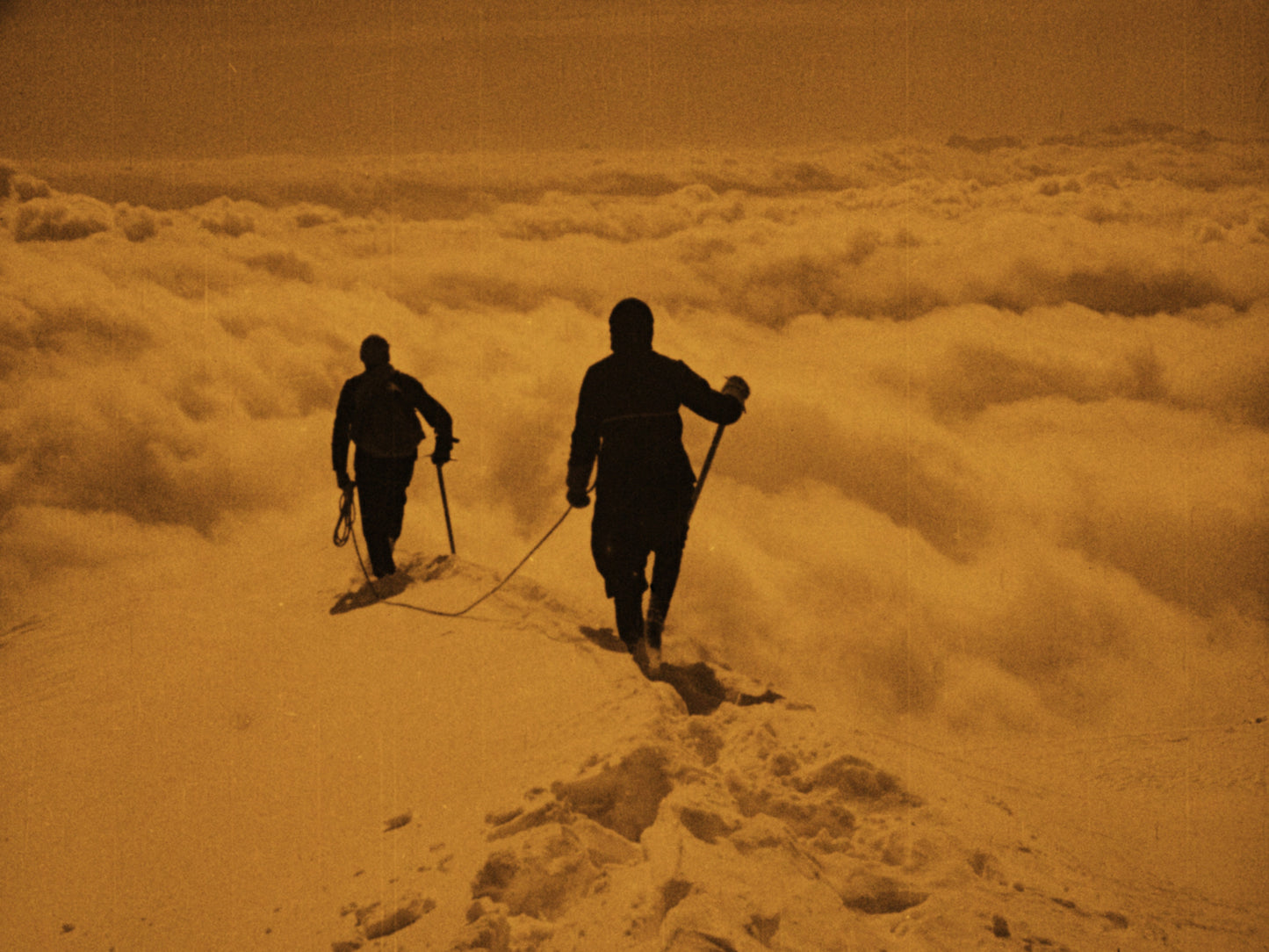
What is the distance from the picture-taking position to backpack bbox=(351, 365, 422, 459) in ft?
16.8

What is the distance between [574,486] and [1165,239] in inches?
2952

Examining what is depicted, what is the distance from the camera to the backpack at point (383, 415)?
5125 millimetres

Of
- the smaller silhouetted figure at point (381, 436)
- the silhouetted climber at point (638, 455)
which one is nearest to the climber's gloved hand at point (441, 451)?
the smaller silhouetted figure at point (381, 436)

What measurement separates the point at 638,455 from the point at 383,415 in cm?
203

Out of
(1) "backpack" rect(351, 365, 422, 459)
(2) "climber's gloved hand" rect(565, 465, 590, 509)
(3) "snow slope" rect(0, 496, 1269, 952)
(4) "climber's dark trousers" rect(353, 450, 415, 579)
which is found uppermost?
(1) "backpack" rect(351, 365, 422, 459)

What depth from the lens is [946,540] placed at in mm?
51438

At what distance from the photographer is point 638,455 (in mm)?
3799

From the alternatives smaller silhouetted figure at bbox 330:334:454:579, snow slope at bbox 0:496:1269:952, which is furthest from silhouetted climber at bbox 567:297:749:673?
smaller silhouetted figure at bbox 330:334:454:579

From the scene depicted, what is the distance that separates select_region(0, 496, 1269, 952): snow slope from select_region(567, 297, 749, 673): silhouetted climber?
1.45 ft

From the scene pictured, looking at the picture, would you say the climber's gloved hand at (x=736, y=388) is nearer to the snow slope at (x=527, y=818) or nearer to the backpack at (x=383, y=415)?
the snow slope at (x=527, y=818)

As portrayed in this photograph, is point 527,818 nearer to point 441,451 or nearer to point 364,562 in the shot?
point 441,451

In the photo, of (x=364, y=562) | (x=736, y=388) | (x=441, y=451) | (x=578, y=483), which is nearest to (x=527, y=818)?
(x=578, y=483)

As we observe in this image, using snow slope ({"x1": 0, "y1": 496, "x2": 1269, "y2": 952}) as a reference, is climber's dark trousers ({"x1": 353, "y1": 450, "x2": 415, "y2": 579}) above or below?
above

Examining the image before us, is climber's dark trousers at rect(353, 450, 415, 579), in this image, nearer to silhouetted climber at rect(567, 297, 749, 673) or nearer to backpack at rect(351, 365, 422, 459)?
backpack at rect(351, 365, 422, 459)
